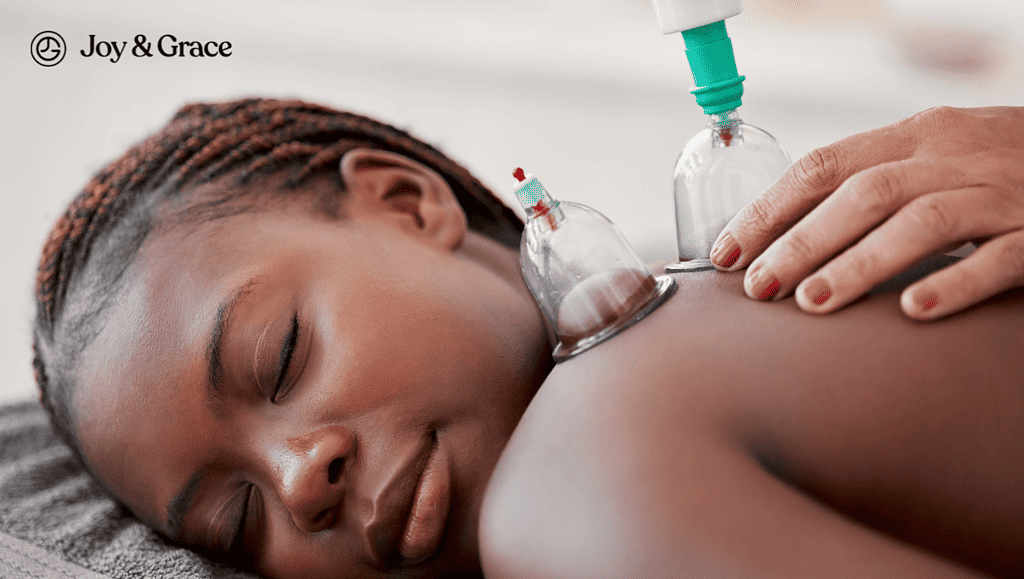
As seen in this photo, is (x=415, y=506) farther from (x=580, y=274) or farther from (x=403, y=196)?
(x=403, y=196)

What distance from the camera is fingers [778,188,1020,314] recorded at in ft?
2.20

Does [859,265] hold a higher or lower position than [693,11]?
lower

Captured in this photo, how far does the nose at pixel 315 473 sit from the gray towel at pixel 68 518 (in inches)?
6.7

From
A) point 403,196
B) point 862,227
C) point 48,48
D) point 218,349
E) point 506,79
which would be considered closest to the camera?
point 862,227

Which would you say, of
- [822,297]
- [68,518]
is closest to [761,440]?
[822,297]

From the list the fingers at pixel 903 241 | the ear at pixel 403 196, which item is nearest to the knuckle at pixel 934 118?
the fingers at pixel 903 241

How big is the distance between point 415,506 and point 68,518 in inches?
22.8

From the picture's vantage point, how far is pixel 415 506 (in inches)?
32.3

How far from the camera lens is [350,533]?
85 cm

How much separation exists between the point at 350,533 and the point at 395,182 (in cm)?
53

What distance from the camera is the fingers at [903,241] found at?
669 mm

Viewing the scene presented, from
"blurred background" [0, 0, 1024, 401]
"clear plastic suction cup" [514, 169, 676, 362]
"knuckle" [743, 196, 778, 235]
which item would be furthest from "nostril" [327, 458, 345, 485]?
"blurred background" [0, 0, 1024, 401]

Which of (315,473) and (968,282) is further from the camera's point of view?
(315,473)

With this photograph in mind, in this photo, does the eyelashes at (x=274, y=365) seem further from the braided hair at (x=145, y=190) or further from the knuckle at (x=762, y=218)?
the knuckle at (x=762, y=218)
